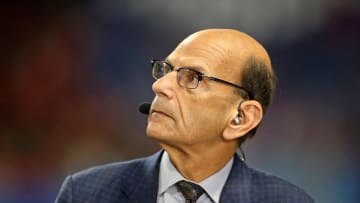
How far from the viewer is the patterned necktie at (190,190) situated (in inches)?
60.1

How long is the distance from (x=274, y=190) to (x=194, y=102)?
36 centimetres

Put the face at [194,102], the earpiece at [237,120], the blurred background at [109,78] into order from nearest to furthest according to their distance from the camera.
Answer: the face at [194,102] < the earpiece at [237,120] < the blurred background at [109,78]

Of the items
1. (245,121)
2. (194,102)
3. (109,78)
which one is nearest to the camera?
(194,102)

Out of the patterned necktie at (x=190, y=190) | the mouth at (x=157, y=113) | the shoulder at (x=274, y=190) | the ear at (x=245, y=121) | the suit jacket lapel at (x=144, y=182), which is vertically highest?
the mouth at (x=157, y=113)

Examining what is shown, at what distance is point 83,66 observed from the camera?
99.3 inches

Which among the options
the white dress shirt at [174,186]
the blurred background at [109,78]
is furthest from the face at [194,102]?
the blurred background at [109,78]

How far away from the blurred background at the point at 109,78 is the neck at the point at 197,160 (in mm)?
933

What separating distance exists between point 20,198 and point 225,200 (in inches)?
49.6

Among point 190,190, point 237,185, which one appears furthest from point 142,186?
point 237,185

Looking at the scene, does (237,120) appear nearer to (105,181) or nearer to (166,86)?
(166,86)

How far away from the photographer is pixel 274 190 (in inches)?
63.2

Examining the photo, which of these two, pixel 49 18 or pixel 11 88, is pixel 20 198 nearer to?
pixel 11 88

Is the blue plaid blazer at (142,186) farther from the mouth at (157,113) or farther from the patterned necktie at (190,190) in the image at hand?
the mouth at (157,113)

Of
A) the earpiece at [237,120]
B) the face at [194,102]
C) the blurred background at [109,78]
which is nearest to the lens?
the face at [194,102]
